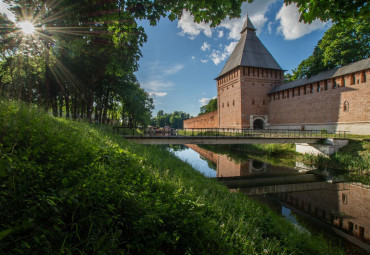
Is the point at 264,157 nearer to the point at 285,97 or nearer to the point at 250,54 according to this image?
the point at 285,97

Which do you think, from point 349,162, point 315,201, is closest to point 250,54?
point 349,162

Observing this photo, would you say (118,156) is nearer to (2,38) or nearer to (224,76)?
(2,38)

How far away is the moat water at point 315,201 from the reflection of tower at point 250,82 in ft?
57.0

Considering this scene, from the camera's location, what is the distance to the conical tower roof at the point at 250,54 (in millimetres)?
31094

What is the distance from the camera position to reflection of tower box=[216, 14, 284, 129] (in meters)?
30.4

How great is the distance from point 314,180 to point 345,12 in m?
11.4

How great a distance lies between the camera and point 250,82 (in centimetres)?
3070

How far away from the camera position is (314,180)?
1172 cm

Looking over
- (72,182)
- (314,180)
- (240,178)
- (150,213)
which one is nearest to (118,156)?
(72,182)

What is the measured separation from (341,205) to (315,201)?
922 millimetres

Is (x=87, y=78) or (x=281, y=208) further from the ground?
(x=87, y=78)

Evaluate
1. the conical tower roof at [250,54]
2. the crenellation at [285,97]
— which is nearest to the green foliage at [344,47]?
the crenellation at [285,97]

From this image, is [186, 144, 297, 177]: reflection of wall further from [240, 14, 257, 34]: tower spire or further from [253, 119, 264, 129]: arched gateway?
[240, 14, 257, 34]: tower spire

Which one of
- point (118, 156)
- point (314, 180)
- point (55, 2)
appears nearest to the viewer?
point (55, 2)
